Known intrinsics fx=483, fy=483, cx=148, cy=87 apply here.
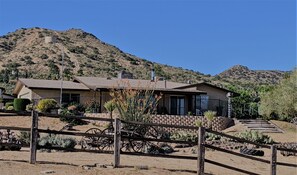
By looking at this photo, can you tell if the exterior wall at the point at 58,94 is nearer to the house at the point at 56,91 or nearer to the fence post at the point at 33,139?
the house at the point at 56,91

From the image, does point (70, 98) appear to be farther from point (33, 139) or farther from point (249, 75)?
point (249, 75)

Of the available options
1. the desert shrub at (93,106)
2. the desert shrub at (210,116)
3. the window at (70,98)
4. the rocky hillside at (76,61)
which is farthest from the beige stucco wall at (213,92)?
the rocky hillside at (76,61)

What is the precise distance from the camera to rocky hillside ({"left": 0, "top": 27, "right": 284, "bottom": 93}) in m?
77.1

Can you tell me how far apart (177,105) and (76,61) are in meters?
45.6

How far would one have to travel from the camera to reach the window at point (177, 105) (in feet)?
138

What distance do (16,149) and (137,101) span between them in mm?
5541

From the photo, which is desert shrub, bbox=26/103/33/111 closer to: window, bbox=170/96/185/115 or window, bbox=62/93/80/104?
window, bbox=62/93/80/104

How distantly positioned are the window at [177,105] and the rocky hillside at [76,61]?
94.8 ft

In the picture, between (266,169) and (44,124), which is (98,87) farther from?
(266,169)

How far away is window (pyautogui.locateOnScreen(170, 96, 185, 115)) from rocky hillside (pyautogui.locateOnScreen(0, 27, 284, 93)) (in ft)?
94.8

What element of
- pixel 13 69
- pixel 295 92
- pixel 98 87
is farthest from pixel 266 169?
pixel 13 69

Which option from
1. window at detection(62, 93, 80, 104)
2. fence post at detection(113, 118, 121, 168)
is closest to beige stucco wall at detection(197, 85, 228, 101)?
window at detection(62, 93, 80, 104)

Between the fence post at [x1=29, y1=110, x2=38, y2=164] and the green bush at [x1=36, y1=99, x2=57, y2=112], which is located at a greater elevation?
the green bush at [x1=36, y1=99, x2=57, y2=112]

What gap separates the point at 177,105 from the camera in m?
42.5
